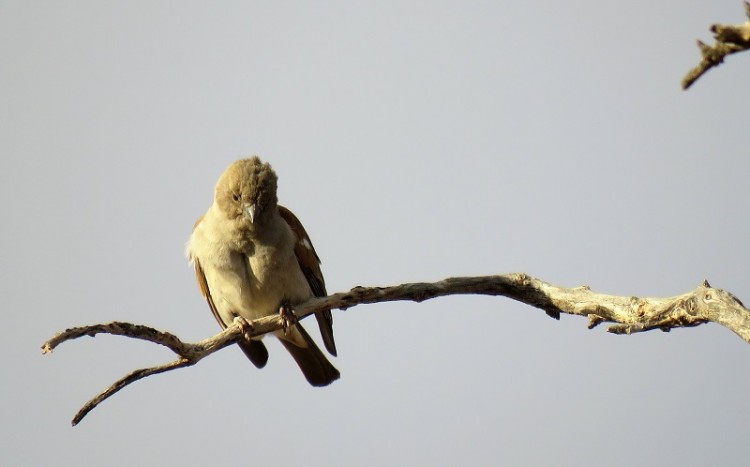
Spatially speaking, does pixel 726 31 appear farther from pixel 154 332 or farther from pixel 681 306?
pixel 154 332

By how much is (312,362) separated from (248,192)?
6.20ft

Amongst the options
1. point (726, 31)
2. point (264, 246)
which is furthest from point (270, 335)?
point (726, 31)

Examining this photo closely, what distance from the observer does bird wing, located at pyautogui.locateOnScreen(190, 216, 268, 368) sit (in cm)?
795

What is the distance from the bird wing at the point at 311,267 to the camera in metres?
7.77

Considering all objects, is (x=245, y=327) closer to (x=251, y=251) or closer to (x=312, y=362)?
(x=251, y=251)

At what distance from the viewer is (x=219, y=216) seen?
7570 millimetres

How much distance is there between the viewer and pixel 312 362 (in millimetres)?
8453

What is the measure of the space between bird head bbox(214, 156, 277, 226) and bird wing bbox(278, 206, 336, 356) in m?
0.39

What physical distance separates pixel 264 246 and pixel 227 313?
0.76 meters

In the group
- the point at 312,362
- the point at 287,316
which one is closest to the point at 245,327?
the point at 287,316

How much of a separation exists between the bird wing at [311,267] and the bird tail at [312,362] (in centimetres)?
38

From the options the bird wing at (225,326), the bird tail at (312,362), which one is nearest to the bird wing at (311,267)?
the bird tail at (312,362)

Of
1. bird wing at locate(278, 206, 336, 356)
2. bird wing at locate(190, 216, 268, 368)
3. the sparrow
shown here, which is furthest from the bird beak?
bird wing at locate(190, 216, 268, 368)

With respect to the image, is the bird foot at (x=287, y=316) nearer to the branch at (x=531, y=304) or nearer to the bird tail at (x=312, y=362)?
the branch at (x=531, y=304)
